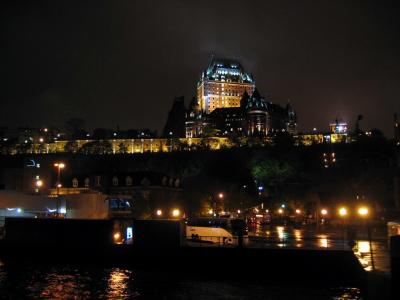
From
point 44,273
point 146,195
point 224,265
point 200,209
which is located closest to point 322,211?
point 200,209

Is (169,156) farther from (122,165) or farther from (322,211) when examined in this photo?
(322,211)

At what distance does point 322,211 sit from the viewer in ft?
238

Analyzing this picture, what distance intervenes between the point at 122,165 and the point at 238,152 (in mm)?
35418

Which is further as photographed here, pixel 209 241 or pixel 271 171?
pixel 271 171

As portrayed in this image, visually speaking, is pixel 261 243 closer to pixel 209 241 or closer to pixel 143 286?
pixel 209 241

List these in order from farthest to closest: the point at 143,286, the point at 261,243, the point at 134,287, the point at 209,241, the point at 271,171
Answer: the point at 271,171 → the point at 261,243 → the point at 209,241 → the point at 143,286 → the point at 134,287

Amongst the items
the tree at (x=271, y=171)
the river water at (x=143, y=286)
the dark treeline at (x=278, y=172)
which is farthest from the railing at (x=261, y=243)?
the tree at (x=271, y=171)

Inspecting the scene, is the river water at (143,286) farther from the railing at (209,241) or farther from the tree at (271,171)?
the tree at (271,171)

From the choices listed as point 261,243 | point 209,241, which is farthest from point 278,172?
point 209,241

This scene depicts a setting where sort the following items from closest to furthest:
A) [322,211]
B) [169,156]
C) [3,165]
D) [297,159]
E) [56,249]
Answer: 1. [56,249]
2. [322,211]
3. [3,165]
4. [297,159]
5. [169,156]

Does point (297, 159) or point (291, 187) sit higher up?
point (297, 159)

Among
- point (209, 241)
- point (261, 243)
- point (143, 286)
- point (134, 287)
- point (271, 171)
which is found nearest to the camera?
point (134, 287)

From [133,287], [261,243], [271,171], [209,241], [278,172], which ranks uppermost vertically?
[271,171]

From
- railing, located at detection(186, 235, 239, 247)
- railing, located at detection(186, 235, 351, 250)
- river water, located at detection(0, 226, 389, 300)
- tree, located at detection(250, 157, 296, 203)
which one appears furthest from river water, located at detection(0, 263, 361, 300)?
tree, located at detection(250, 157, 296, 203)
